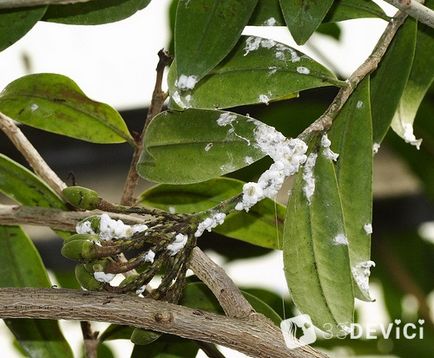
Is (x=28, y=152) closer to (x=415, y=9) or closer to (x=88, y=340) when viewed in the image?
(x=88, y=340)

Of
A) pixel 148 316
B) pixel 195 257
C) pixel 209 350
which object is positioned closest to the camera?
pixel 148 316

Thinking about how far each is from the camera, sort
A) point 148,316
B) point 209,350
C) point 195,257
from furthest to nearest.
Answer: point 209,350 < point 195,257 < point 148,316

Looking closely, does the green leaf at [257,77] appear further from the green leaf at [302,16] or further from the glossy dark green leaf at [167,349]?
the glossy dark green leaf at [167,349]

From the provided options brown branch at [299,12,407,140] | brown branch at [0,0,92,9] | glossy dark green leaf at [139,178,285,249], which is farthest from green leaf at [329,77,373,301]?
brown branch at [0,0,92,9]

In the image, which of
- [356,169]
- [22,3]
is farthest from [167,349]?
[22,3]

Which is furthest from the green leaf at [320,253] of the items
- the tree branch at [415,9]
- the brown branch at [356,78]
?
the tree branch at [415,9]

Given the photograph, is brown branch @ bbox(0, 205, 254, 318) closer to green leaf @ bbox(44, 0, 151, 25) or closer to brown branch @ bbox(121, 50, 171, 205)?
brown branch @ bbox(121, 50, 171, 205)
